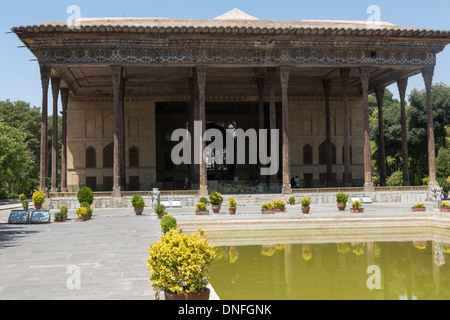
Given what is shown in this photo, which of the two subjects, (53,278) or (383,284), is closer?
(53,278)

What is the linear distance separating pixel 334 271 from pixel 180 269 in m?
4.43

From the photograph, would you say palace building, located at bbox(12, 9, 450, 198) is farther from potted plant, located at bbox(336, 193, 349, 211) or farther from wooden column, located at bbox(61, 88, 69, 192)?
potted plant, located at bbox(336, 193, 349, 211)

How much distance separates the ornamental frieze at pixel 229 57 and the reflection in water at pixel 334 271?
568 inches

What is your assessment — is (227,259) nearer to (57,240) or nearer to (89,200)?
(57,240)

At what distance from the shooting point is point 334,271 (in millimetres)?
8492

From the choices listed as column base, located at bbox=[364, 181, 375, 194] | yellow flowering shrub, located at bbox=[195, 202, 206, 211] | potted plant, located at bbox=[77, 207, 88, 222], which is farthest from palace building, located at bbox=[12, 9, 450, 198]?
potted plant, located at bbox=[77, 207, 88, 222]

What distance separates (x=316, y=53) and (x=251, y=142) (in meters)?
14.1

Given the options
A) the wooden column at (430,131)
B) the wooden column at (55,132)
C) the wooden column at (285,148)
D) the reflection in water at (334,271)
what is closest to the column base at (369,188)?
the wooden column at (430,131)

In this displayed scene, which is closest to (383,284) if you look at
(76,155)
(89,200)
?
(89,200)

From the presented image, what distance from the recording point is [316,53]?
985 inches

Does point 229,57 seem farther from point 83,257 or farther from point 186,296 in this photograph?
point 186,296

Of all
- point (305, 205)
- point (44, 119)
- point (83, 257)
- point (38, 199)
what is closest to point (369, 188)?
point (305, 205)
